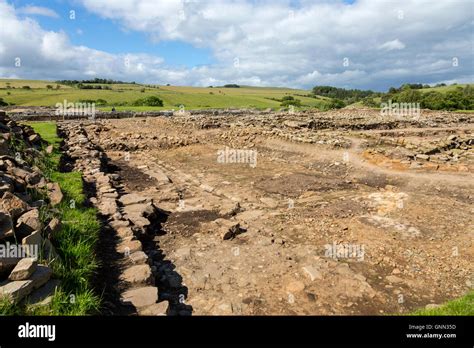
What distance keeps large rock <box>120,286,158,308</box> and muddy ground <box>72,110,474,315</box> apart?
658mm

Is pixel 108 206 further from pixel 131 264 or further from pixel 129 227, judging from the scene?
pixel 131 264

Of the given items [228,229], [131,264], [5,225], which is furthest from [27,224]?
[228,229]

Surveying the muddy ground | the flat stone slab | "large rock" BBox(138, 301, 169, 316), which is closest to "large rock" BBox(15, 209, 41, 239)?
the flat stone slab

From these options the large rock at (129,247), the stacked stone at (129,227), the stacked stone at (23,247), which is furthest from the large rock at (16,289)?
the large rock at (129,247)

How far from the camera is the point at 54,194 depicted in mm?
8203

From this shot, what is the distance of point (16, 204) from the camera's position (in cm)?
575

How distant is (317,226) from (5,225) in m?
6.36

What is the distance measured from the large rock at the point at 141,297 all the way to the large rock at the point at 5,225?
185 centimetres

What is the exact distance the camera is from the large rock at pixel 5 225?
4.98 m

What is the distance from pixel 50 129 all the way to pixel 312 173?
18001 mm

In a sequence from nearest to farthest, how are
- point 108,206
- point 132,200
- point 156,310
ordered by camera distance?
point 156,310
point 108,206
point 132,200

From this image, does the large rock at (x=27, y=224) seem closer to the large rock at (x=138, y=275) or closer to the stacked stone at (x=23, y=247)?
the stacked stone at (x=23, y=247)
